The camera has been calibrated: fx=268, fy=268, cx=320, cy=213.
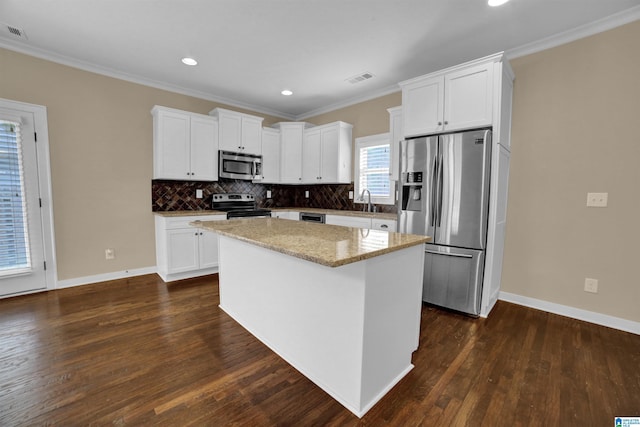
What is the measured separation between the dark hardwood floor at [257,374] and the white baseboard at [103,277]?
0.56 meters

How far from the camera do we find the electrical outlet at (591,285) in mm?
2484

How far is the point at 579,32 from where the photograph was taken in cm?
247

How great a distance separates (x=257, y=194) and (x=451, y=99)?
3.41m

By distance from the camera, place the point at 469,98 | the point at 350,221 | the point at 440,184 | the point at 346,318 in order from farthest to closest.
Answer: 1. the point at 350,221
2. the point at 440,184
3. the point at 469,98
4. the point at 346,318

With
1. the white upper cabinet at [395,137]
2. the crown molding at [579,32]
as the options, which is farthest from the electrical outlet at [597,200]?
the white upper cabinet at [395,137]

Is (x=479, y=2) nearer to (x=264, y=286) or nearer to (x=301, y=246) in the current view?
(x=301, y=246)

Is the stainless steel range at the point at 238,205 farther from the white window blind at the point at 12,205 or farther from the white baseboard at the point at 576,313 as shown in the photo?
the white baseboard at the point at 576,313

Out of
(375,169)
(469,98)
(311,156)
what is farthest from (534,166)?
(311,156)

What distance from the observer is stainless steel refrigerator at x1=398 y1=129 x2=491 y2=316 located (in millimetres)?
2527

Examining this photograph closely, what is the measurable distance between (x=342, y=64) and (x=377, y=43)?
578 millimetres

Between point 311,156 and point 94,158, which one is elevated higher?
point 311,156

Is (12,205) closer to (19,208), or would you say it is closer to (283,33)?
(19,208)

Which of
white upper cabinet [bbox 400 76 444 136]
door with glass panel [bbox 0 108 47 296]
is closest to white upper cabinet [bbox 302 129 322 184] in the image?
white upper cabinet [bbox 400 76 444 136]

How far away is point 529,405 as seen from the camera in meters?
1.52
